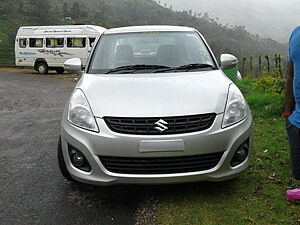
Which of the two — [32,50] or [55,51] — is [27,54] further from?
[55,51]

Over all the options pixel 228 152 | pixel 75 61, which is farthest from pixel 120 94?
pixel 75 61

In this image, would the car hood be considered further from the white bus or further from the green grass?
the white bus

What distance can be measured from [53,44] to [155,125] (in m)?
16.9

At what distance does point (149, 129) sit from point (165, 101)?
305 millimetres

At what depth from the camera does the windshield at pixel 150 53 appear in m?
3.42

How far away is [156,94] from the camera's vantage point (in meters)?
2.67

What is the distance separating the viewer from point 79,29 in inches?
682

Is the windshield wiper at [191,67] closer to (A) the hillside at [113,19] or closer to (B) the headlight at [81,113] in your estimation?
(B) the headlight at [81,113]

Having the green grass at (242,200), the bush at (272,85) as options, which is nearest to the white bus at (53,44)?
the bush at (272,85)

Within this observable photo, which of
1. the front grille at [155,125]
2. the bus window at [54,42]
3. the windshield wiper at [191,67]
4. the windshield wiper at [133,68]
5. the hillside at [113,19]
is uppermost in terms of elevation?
the windshield wiper at [191,67]

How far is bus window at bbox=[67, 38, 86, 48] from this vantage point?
1717 centimetres

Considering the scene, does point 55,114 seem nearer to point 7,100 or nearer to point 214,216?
point 7,100

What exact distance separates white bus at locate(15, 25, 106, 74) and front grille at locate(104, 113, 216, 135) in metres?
15.2

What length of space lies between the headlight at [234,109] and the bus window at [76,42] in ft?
50.6
